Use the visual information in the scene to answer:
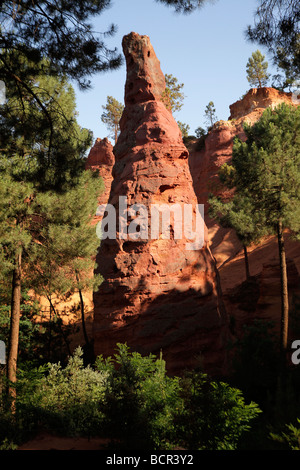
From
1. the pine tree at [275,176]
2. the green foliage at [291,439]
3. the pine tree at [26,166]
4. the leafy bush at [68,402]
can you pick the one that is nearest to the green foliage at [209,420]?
the green foliage at [291,439]

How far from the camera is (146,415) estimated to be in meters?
5.83

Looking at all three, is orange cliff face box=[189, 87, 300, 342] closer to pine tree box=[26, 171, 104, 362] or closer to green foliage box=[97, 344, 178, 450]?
pine tree box=[26, 171, 104, 362]

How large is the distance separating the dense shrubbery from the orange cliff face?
1009 cm

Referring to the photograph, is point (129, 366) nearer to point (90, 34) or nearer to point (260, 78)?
point (90, 34)

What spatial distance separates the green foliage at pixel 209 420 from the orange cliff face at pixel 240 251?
10.1m

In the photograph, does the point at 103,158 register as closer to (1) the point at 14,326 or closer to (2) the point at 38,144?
(2) the point at 38,144

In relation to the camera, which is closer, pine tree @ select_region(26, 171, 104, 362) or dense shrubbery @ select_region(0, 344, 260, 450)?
A: dense shrubbery @ select_region(0, 344, 260, 450)

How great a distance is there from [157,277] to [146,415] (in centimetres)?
661

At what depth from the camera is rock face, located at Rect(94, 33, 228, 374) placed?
11.9m

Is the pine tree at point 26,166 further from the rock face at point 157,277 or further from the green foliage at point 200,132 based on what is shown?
the green foliage at point 200,132

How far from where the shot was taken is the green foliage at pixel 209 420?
18.7 feet

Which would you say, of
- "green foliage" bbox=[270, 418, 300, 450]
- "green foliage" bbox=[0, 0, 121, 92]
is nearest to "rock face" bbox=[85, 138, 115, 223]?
"green foliage" bbox=[0, 0, 121, 92]

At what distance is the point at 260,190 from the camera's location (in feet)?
43.7

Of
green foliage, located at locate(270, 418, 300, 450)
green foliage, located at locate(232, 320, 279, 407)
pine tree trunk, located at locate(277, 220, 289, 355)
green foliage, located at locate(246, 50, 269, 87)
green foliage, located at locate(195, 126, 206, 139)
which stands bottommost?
green foliage, located at locate(270, 418, 300, 450)
